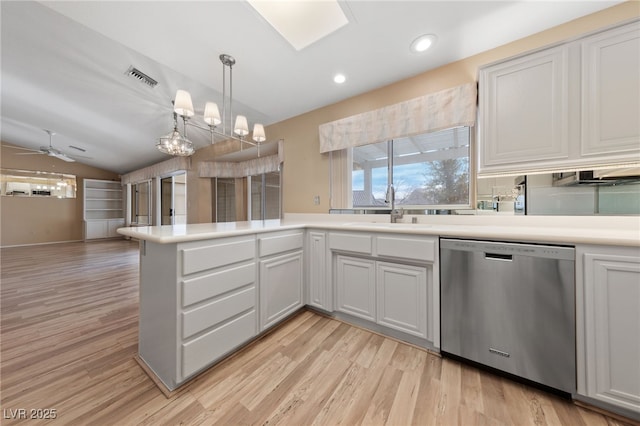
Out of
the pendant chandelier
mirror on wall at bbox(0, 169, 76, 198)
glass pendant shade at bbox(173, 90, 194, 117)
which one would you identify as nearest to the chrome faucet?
the pendant chandelier

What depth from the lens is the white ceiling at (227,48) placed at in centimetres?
155

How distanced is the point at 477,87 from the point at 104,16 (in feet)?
9.76

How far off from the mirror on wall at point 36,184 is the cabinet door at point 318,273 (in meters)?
9.28

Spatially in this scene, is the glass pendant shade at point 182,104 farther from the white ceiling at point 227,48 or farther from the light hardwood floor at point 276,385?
the light hardwood floor at point 276,385

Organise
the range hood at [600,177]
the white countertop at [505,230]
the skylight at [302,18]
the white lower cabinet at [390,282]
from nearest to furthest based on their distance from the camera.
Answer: the white countertop at [505,230] < the range hood at [600,177] < the white lower cabinet at [390,282] < the skylight at [302,18]

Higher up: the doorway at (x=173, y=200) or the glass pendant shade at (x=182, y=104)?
the glass pendant shade at (x=182, y=104)

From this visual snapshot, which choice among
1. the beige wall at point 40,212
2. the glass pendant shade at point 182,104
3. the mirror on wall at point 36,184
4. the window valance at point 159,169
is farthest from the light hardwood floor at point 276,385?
the mirror on wall at point 36,184

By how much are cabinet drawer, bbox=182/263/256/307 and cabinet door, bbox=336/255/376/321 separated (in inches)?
30.0

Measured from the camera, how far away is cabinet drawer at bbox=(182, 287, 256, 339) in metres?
1.22

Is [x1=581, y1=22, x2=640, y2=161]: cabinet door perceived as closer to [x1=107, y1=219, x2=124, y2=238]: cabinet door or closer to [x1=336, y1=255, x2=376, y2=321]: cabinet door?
[x1=336, y1=255, x2=376, y2=321]: cabinet door

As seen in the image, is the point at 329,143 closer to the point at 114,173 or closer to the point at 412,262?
the point at 412,262

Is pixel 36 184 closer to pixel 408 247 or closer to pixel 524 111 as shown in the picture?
pixel 408 247

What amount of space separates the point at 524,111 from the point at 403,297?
1.56 m

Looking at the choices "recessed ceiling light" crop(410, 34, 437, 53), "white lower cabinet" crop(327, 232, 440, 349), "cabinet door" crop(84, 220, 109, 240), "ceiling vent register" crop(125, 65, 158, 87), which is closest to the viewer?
"white lower cabinet" crop(327, 232, 440, 349)
